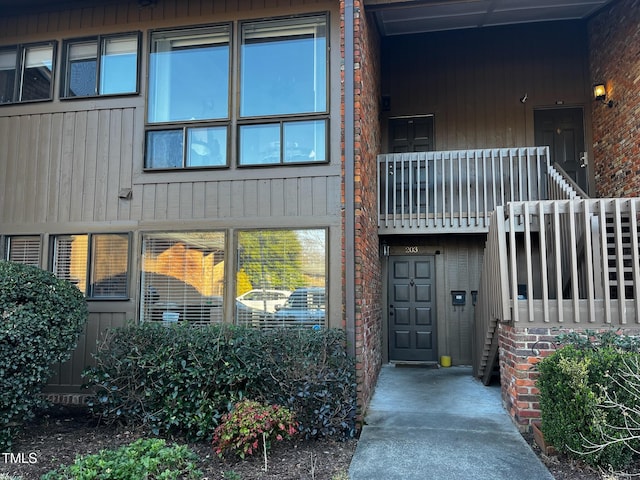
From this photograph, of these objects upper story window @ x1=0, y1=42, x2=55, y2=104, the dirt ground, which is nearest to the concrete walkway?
the dirt ground

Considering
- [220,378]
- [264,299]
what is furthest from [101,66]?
[220,378]

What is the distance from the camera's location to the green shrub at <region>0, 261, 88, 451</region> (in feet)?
13.6

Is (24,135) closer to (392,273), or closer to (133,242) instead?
(133,242)

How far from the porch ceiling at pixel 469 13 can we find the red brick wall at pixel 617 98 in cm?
41

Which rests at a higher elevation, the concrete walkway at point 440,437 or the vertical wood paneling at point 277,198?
the vertical wood paneling at point 277,198

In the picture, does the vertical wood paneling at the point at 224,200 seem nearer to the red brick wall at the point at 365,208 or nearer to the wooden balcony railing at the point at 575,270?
the red brick wall at the point at 365,208

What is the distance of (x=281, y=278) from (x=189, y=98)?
2.54 metres

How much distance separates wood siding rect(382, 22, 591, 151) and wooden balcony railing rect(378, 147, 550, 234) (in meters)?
0.85

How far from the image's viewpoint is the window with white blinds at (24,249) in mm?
6027

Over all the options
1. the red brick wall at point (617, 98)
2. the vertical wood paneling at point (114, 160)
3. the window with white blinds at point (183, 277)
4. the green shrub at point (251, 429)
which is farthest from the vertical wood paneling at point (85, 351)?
the red brick wall at point (617, 98)

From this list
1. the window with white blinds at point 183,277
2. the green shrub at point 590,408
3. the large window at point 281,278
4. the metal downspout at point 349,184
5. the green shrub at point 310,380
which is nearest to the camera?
the green shrub at point 590,408

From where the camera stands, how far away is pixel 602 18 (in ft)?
23.5

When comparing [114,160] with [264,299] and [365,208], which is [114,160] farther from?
[365,208]

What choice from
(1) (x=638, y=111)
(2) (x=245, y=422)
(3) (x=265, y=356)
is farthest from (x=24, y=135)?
(1) (x=638, y=111)
